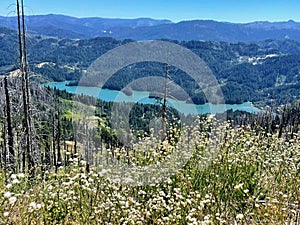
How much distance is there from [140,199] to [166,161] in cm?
99

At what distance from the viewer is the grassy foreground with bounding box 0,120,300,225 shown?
473 centimetres

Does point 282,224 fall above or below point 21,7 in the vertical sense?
below

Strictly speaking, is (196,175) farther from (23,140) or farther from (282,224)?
(23,140)

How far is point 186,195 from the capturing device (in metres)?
5.81

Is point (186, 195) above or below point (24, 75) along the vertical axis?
below

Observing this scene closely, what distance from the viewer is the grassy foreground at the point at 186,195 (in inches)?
186

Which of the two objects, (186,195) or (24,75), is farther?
(24,75)

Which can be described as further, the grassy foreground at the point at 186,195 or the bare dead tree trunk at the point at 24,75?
the bare dead tree trunk at the point at 24,75

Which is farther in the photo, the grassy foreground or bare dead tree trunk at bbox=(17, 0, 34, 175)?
bare dead tree trunk at bbox=(17, 0, 34, 175)

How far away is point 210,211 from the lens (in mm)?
5312

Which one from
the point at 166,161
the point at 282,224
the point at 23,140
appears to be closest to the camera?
the point at 282,224

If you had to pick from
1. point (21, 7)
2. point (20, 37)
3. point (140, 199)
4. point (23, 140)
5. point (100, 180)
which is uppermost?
→ point (21, 7)

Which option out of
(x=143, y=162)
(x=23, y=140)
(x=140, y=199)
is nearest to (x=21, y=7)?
(x=23, y=140)

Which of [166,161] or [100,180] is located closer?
[100,180]
